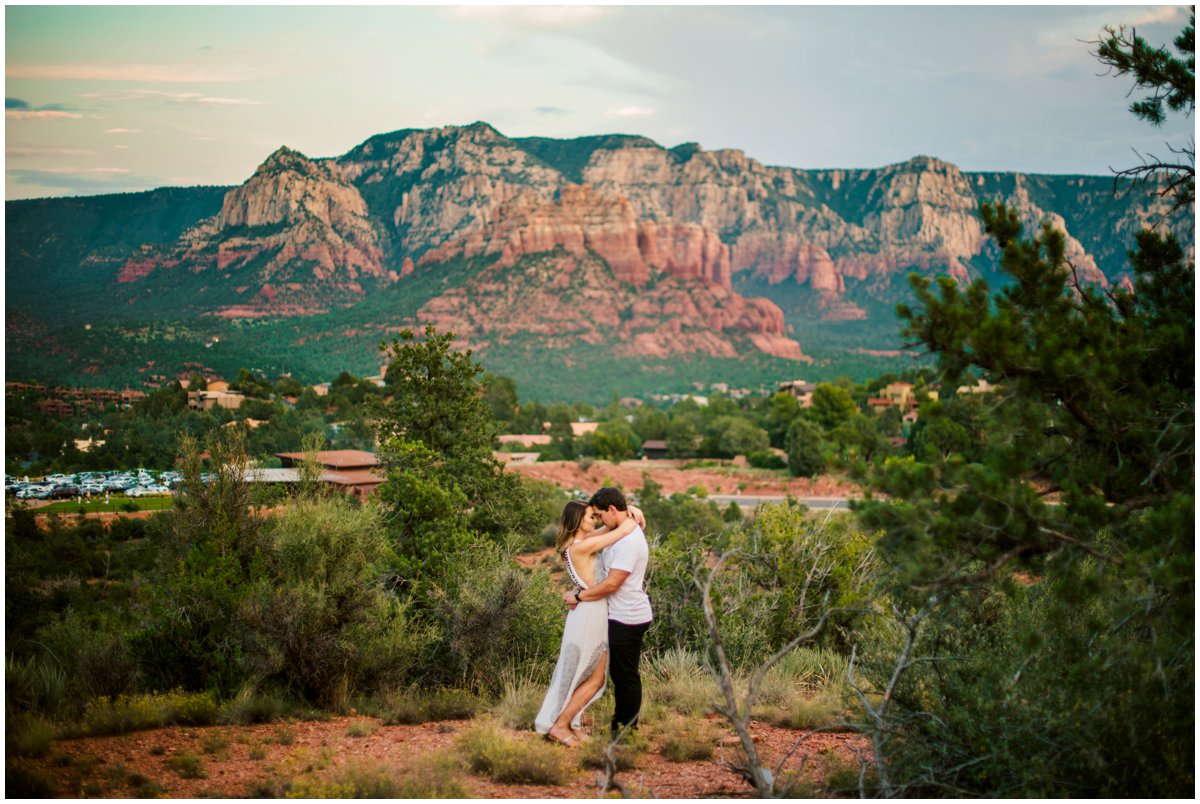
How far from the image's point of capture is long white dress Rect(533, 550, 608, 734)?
6242mm

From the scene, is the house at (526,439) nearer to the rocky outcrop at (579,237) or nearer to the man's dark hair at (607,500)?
the rocky outcrop at (579,237)

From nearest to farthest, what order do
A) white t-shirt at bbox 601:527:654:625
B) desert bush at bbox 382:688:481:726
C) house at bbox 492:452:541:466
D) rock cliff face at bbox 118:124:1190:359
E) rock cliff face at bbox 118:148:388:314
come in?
white t-shirt at bbox 601:527:654:625 < desert bush at bbox 382:688:481:726 < house at bbox 492:452:541:466 < rock cliff face at bbox 118:148:388:314 < rock cliff face at bbox 118:124:1190:359

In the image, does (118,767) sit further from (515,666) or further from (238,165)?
(238,165)

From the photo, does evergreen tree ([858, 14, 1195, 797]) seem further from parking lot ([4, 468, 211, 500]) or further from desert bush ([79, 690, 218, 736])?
parking lot ([4, 468, 211, 500])

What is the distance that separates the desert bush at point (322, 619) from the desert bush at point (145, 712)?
794 mm

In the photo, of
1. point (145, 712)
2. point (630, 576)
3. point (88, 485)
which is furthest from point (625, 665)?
point (88, 485)

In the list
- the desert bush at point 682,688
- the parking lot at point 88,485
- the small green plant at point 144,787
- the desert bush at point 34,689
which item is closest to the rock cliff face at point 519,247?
the parking lot at point 88,485

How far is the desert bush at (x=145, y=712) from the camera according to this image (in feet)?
21.5

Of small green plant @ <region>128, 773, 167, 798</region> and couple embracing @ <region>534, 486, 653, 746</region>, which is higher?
couple embracing @ <region>534, 486, 653, 746</region>

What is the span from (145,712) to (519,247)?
4934 inches

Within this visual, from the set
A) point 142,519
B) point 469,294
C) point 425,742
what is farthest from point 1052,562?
point 469,294

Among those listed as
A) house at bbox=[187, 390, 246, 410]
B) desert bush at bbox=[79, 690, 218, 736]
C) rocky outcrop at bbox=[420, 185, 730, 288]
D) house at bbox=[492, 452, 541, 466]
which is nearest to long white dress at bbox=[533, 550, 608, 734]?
desert bush at bbox=[79, 690, 218, 736]

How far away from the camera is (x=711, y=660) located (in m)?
9.65

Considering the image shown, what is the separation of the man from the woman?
0.18 feet
